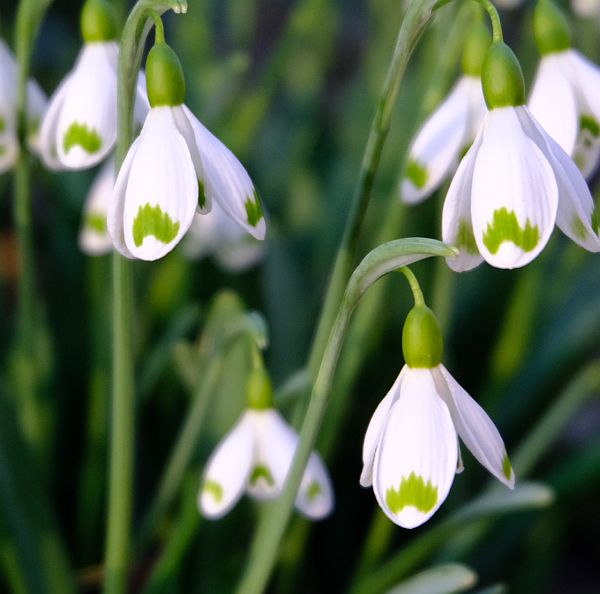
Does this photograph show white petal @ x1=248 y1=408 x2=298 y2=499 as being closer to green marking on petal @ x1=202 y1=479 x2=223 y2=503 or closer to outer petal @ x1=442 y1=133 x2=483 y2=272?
green marking on petal @ x1=202 y1=479 x2=223 y2=503

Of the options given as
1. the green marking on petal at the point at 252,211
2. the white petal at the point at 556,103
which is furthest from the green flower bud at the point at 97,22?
the white petal at the point at 556,103

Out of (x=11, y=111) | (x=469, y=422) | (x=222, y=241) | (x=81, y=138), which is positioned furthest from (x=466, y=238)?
(x=222, y=241)

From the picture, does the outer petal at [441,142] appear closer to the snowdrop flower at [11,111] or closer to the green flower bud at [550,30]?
the green flower bud at [550,30]

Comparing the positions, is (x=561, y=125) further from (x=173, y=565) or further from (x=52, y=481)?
(x=52, y=481)

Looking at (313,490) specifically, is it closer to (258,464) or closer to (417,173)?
(258,464)

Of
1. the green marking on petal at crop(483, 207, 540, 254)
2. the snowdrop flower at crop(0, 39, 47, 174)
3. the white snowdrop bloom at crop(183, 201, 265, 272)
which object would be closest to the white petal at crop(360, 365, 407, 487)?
the green marking on petal at crop(483, 207, 540, 254)

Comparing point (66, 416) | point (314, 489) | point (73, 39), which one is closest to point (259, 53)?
point (73, 39)
